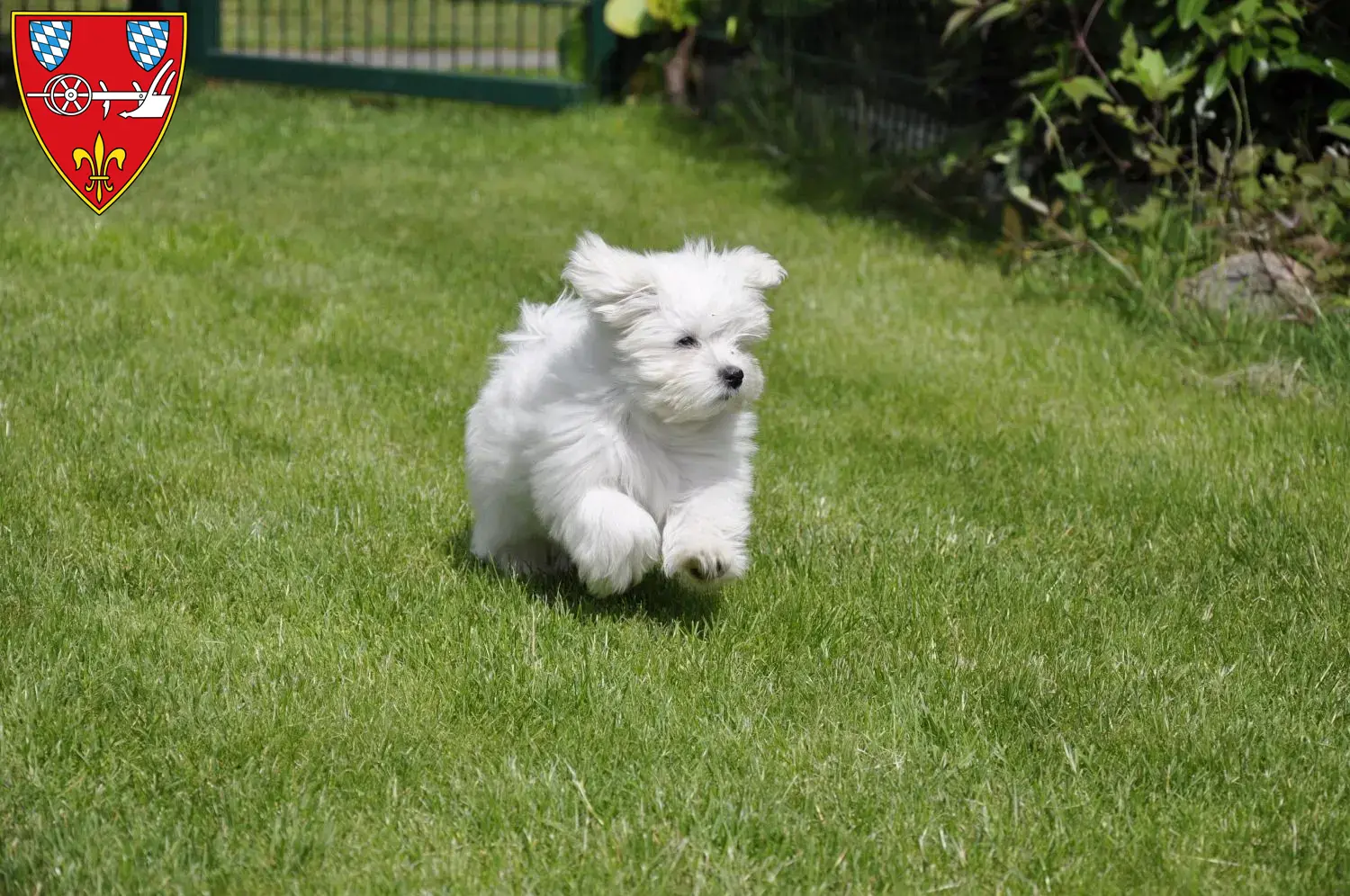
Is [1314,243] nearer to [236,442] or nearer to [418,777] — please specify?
[236,442]

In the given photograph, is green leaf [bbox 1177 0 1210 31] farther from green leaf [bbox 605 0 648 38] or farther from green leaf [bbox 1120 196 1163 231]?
green leaf [bbox 605 0 648 38]

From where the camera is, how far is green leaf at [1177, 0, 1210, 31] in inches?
272

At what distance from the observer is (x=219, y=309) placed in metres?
6.87

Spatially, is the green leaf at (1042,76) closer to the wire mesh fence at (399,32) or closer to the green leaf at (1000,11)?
the green leaf at (1000,11)

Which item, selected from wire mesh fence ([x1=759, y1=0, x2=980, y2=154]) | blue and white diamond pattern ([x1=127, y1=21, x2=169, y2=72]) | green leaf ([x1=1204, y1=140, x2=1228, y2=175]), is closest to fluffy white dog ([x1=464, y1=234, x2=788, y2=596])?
green leaf ([x1=1204, y1=140, x2=1228, y2=175])

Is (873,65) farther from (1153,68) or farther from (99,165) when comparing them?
(99,165)

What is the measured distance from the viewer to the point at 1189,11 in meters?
6.92

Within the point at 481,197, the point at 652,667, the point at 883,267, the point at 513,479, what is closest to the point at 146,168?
the point at 481,197

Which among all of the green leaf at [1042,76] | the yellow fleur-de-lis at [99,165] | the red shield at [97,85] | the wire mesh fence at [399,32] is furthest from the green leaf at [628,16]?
the green leaf at [1042,76]

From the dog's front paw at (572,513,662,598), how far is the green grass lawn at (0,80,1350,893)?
0.17 metres

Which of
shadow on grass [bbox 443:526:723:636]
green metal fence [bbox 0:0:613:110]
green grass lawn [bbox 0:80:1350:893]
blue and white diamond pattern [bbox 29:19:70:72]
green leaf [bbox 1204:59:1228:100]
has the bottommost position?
shadow on grass [bbox 443:526:723:636]

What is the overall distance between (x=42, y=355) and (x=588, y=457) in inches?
124

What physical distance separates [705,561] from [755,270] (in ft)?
2.68

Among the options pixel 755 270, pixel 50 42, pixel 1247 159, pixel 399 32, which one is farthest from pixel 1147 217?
pixel 399 32
